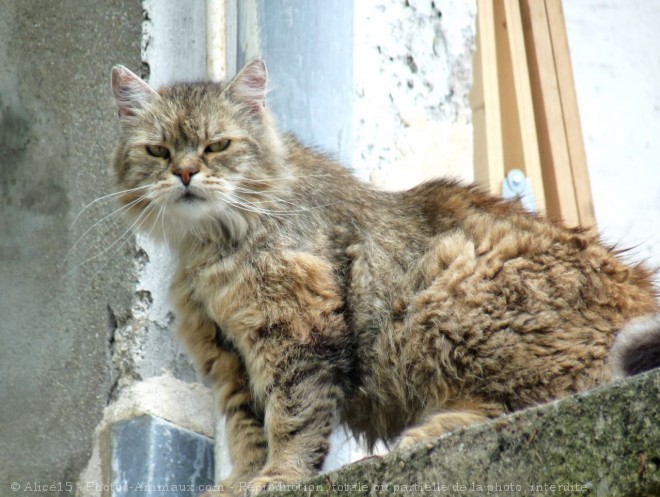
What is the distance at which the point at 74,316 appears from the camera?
15.1ft

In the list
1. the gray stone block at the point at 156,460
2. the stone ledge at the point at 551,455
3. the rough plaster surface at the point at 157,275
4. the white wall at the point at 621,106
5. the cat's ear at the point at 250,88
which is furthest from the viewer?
the white wall at the point at 621,106

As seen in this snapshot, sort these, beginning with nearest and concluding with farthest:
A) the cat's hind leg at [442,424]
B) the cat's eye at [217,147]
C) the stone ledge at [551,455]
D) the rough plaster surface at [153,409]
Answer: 1. the stone ledge at [551,455]
2. the cat's hind leg at [442,424]
3. the cat's eye at [217,147]
4. the rough plaster surface at [153,409]

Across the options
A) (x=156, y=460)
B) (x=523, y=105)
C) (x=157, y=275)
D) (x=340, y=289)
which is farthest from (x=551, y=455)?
(x=523, y=105)

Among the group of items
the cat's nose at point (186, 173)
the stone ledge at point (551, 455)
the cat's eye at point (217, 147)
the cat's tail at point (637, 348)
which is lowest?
the stone ledge at point (551, 455)

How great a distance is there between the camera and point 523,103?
525 cm

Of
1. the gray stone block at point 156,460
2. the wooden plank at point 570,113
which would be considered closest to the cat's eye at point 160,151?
the gray stone block at point 156,460

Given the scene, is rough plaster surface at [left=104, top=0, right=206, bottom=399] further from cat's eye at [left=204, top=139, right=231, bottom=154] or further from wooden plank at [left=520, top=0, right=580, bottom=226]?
wooden plank at [left=520, top=0, right=580, bottom=226]

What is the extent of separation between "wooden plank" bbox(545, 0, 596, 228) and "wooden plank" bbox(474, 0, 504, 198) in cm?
35

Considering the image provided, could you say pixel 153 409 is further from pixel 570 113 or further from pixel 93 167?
pixel 570 113

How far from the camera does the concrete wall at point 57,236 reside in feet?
14.7

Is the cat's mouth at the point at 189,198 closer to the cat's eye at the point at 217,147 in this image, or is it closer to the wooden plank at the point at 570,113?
the cat's eye at the point at 217,147

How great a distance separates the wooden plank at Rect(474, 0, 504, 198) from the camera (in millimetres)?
5121

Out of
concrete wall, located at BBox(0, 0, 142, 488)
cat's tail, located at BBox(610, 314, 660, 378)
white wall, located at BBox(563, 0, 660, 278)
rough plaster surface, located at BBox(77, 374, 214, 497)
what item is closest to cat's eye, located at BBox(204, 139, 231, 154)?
concrete wall, located at BBox(0, 0, 142, 488)

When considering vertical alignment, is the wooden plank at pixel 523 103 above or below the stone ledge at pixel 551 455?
above
